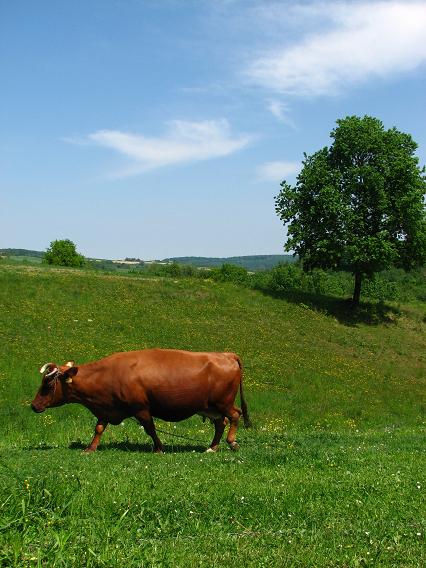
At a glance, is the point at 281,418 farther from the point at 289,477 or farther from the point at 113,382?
the point at 289,477

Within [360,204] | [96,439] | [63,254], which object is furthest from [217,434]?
[63,254]

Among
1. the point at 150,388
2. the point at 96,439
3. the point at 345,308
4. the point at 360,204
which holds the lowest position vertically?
the point at 96,439

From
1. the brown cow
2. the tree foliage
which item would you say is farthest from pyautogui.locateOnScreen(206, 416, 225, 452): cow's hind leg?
the tree foliage

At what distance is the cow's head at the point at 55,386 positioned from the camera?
1489cm

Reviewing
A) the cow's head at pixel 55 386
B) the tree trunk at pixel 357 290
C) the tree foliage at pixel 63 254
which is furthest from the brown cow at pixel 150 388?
the tree foliage at pixel 63 254

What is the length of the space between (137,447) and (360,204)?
37527 mm

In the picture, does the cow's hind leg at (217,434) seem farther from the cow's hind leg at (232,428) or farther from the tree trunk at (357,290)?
the tree trunk at (357,290)

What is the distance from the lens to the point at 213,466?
1131cm

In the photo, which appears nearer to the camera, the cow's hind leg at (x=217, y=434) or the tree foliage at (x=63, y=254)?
the cow's hind leg at (x=217, y=434)

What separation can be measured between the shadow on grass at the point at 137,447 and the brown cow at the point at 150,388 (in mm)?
453

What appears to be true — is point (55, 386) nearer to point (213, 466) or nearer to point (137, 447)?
point (137, 447)

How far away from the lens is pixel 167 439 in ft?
54.9

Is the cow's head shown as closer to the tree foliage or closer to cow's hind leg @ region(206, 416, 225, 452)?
cow's hind leg @ region(206, 416, 225, 452)

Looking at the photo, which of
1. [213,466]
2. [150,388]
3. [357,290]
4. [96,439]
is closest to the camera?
[213,466]
